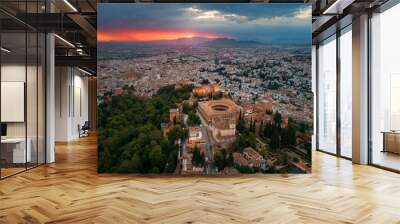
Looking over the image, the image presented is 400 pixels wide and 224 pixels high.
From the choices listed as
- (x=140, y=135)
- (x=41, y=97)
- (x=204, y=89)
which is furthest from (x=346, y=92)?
(x=41, y=97)

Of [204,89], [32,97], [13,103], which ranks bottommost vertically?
[13,103]

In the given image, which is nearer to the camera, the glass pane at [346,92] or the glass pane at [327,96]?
the glass pane at [346,92]

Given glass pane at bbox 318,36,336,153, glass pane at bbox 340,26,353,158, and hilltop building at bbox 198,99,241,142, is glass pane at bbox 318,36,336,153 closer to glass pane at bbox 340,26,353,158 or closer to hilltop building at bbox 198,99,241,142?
glass pane at bbox 340,26,353,158

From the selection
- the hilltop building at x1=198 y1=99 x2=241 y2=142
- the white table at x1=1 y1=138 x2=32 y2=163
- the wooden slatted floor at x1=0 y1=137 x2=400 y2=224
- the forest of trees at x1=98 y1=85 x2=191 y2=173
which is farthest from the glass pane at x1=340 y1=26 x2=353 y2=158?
the white table at x1=1 y1=138 x2=32 y2=163

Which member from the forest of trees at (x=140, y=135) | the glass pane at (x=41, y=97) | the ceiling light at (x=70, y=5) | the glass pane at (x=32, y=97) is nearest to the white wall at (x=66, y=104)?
the glass pane at (x=41, y=97)

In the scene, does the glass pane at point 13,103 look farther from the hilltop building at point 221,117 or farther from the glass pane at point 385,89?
the glass pane at point 385,89

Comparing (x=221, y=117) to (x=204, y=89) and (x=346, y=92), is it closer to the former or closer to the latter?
(x=204, y=89)

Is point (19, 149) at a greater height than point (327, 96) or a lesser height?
lesser
